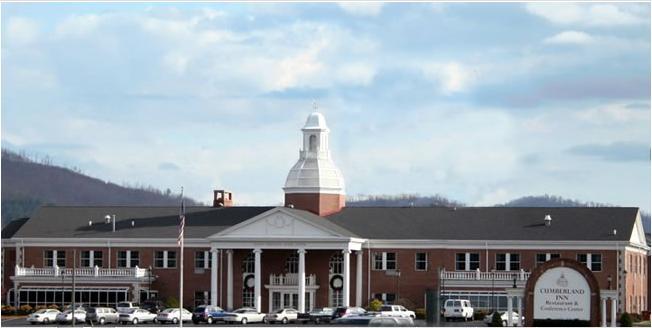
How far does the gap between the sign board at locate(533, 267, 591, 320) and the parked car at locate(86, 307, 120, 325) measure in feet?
99.3

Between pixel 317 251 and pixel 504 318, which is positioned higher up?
pixel 317 251

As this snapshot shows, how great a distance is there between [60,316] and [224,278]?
684 inches

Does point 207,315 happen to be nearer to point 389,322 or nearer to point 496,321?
point 389,322

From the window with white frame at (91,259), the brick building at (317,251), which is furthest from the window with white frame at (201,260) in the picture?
the window with white frame at (91,259)

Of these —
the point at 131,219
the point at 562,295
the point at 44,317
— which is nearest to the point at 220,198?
the point at 131,219

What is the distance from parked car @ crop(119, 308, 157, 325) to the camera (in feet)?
337

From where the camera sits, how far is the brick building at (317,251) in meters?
112

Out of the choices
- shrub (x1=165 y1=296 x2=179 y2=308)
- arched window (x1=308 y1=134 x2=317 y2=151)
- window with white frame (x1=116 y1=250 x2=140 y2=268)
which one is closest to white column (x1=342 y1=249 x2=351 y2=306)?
arched window (x1=308 y1=134 x2=317 y2=151)

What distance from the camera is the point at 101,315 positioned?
336 feet

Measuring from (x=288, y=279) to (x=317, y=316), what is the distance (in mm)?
9875

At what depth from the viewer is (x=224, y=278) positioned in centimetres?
11538

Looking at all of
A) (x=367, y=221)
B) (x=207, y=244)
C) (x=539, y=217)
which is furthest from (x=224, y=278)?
(x=539, y=217)

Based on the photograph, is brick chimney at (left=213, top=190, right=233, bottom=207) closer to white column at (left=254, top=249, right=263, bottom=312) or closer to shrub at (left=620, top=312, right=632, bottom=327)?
white column at (left=254, top=249, right=263, bottom=312)

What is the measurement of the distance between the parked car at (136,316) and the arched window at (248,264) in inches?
475
